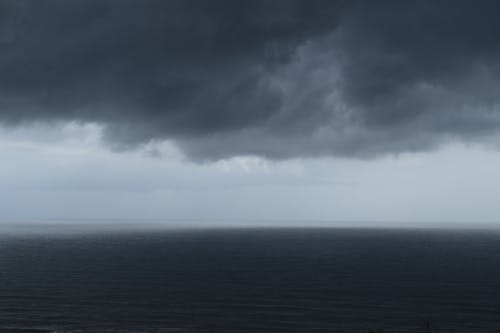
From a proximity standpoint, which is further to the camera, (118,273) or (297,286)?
(118,273)

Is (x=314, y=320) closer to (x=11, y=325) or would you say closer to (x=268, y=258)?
(x=11, y=325)

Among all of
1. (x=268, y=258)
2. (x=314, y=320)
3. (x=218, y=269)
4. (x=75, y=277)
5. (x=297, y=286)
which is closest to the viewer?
(x=314, y=320)

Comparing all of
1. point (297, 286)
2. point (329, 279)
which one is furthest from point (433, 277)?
point (297, 286)

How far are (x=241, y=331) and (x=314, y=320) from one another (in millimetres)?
13076

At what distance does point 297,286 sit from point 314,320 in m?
30.8

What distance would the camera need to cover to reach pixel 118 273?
118938mm

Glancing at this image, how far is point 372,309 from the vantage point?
80000 millimetres

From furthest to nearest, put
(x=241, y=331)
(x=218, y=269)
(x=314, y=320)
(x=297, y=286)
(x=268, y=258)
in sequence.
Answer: (x=268, y=258)
(x=218, y=269)
(x=297, y=286)
(x=314, y=320)
(x=241, y=331)

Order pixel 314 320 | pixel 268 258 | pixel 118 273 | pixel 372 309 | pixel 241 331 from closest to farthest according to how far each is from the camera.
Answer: pixel 241 331, pixel 314 320, pixel 372 309, pixel 118 273, pixel 268 258

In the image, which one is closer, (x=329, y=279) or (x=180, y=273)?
(x=329, y=279)

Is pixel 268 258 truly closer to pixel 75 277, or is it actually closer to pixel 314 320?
pixel 75 277

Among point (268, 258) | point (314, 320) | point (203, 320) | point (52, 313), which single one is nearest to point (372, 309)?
point (314, 320)

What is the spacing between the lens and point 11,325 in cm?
6525

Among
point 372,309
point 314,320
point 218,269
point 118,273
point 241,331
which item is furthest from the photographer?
point 218,269
